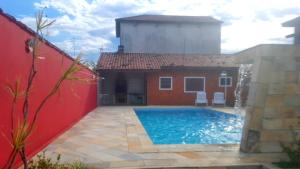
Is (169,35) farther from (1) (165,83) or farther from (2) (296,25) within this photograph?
(2) (296,25)

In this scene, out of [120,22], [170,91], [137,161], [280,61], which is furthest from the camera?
[120,22]

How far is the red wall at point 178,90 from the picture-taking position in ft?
73.2

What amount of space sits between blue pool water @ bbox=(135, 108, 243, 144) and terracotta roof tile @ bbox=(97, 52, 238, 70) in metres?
3.97

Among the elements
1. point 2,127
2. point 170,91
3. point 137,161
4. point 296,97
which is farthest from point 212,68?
point 2,127

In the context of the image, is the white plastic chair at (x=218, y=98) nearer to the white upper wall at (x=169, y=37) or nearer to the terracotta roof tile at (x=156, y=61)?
the terracotta roof tile at (x=156, y=61)

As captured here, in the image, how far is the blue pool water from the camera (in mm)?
10648

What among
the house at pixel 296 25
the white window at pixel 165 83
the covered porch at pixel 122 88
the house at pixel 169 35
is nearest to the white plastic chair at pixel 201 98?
the white window at pixel 165 83

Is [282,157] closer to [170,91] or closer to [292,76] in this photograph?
[292,76]

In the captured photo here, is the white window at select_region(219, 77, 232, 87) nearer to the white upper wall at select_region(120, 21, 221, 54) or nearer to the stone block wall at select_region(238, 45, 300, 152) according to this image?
the white upper wall at select_region(120, 21, 221, 54)

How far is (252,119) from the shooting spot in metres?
7.07

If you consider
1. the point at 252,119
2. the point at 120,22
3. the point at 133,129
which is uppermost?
the point at 120,22

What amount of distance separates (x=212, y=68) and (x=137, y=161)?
55.4 ft

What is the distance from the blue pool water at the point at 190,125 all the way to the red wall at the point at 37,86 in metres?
3.13

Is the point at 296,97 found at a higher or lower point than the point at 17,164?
higher
